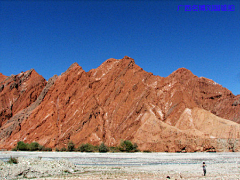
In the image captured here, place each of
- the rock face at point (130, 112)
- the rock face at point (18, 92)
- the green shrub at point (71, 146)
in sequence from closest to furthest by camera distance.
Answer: the rock face at point (130, 112) → the green shrub at point (71, 146) → the rock face at point (18, 92)

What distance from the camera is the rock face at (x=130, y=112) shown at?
2238 inches

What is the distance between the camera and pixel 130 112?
69.4 meters

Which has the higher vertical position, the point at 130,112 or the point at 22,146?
the point at 130,112

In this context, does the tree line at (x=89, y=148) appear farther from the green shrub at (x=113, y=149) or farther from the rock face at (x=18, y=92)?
the rock face at (x=18, y=92)

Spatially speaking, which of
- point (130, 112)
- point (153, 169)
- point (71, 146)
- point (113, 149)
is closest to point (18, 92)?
point (71, 146)

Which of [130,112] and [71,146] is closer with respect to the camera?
[71,146]

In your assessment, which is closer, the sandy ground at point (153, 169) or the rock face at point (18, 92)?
the sandy ground at point (153, 169)

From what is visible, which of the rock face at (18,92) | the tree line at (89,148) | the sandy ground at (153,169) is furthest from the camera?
the rock face at (18,92)

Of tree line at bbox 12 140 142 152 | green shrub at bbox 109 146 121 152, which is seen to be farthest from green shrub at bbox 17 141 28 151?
green shrub at bbox 109 146 121 152

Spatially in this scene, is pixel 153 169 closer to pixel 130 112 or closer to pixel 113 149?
pixel 113 149

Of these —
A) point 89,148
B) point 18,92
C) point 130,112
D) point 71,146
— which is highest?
point 18,92

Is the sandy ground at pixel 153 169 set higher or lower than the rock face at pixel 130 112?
lower

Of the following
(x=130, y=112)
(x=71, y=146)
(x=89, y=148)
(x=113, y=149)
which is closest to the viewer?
(x=113, y=149)

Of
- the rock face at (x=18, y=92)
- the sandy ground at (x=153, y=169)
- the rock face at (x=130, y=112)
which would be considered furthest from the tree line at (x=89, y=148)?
the rock face at (x=18, y=92)
